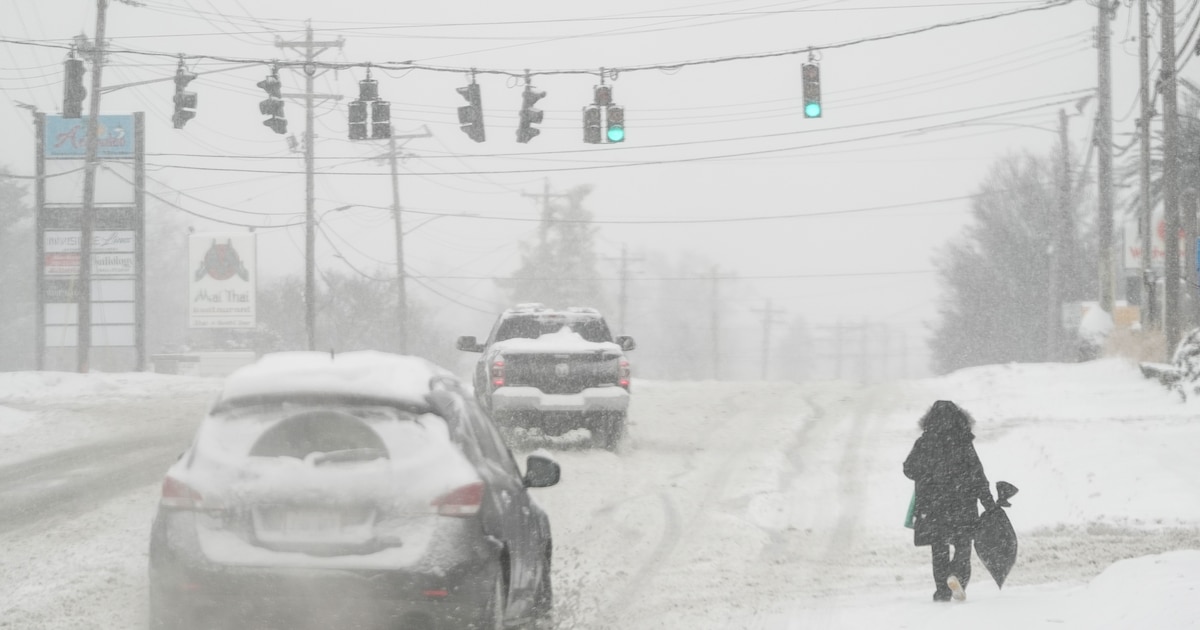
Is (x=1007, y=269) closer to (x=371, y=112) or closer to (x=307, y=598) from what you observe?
(x=371, y=112)

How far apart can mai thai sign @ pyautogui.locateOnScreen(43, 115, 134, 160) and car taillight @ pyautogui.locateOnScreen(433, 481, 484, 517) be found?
1583 inches

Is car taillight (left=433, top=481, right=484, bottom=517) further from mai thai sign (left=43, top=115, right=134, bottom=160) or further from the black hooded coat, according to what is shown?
mai thai sign (left=43, top=115, right=134, bottom=160)

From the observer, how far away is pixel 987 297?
57719 millimetres

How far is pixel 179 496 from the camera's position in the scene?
568 cm

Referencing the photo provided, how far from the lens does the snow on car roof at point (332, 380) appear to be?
5855 mm

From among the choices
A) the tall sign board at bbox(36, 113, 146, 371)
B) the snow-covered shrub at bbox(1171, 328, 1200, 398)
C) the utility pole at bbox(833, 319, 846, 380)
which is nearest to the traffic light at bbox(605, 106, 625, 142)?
the snow-covered shrub at bbox(1171, 328, 1200, 398)

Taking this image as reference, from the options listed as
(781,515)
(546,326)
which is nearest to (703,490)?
(781,515)

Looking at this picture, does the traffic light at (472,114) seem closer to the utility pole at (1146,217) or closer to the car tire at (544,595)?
the utility pole at (1146,217)

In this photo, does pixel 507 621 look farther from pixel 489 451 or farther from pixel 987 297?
pixel 987 297

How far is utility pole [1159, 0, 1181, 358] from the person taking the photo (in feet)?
77.9

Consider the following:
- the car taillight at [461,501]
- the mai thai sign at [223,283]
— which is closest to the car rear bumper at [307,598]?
the car taillight at [461,501]

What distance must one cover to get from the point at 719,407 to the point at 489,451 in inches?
672

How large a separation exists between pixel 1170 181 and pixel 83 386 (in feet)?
73.2

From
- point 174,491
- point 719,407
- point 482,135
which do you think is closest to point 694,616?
point 174,491
